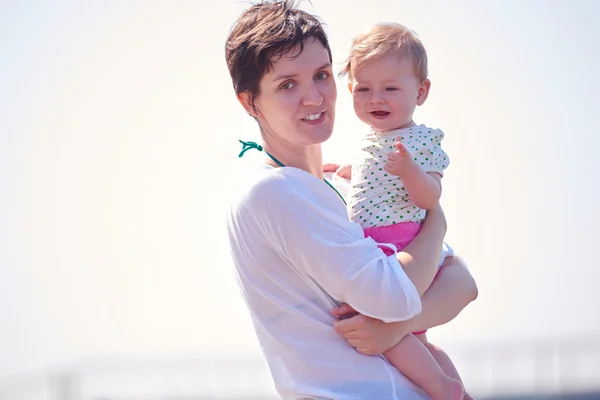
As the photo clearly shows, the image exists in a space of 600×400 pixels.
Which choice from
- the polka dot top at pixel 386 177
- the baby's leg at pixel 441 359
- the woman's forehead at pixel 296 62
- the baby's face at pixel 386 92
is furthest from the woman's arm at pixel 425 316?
the woman's forehead at pixel 296 62

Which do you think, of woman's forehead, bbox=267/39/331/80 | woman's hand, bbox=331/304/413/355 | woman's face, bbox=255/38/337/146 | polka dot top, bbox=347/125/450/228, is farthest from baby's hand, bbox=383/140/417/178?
woman's hand, bbox=331/304/413/355

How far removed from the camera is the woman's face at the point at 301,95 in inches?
129

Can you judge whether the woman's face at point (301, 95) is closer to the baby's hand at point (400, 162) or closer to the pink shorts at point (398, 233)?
the baby's hand at point (400, 162)

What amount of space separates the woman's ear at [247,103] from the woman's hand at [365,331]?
768mm

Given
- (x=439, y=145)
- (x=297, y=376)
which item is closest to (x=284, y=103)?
(x=439, y=145)

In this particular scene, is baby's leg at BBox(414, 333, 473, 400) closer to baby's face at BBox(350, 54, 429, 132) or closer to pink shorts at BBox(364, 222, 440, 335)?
pink shorts at BBox(364, 222, 440, 335)

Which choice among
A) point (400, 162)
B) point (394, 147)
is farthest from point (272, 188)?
point (394, 147)

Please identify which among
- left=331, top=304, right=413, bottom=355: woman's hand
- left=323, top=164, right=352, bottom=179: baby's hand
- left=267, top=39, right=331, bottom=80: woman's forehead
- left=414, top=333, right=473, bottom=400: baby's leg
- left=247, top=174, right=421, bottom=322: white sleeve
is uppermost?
left=267, top=39, right=331, bottom=80: woman's forehead

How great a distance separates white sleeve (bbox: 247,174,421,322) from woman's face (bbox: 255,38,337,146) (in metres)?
0.28

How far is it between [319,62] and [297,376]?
3.32 feet

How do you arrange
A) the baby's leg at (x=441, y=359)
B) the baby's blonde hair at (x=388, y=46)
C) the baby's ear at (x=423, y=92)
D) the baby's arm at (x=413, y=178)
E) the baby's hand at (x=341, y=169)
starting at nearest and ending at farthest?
the baby's arm at (x=413, y=178)
the baby's leg at (x=441, y=359)
the baby's blonde hair at (x=388, y=46)
the baby's ear at (x=423, y=92)
the baby's hand at (x=341, y=169)

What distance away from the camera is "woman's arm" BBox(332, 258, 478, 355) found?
10.2 feet

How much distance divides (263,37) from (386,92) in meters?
0.50

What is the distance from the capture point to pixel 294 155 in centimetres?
344
